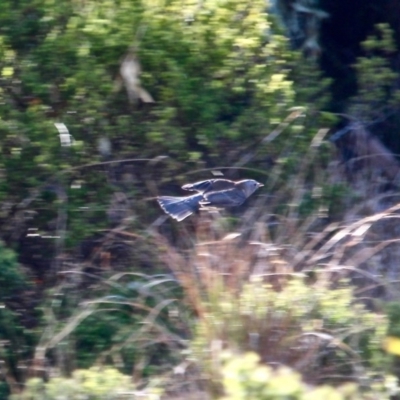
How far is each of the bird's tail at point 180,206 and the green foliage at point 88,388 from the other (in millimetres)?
1188

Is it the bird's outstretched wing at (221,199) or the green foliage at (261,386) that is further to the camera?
the bird's outstretched wing at (221,199)

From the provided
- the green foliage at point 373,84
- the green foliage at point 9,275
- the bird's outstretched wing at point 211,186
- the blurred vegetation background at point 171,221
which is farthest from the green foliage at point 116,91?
the green foliage at point 373,84

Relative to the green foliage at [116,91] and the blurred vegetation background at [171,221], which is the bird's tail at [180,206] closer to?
the blurred vegetation background at [171,221]

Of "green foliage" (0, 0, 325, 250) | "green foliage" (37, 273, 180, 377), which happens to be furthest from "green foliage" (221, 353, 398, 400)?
"green foliage" (0, 0, 325, 250)

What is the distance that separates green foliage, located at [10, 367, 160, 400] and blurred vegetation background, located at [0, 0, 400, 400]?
1cm

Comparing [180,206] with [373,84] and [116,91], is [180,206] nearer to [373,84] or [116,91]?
[116,91]

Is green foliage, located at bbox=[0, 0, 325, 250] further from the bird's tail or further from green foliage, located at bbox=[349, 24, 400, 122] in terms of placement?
green foliage, located at bbox=[349, 24, 400, 122]

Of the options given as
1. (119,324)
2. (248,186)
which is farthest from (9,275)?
(248,186)

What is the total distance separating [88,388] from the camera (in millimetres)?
4203

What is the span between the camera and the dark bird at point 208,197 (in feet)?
17.3

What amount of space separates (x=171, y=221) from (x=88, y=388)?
1584 mm

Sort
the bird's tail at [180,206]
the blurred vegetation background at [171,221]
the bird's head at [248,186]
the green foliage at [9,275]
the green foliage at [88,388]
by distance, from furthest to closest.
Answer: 1. the bird's head at [248,186]
2. the bird's tail at [180,206]
3. the green foliage at [9,275]
4. the blurred vegetation background at [171,221]
5. the green foliage at [88,388]

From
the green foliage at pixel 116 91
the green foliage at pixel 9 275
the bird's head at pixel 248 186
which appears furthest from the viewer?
the green foliage at pixel 116 91

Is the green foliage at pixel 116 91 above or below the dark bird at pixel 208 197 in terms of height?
above
